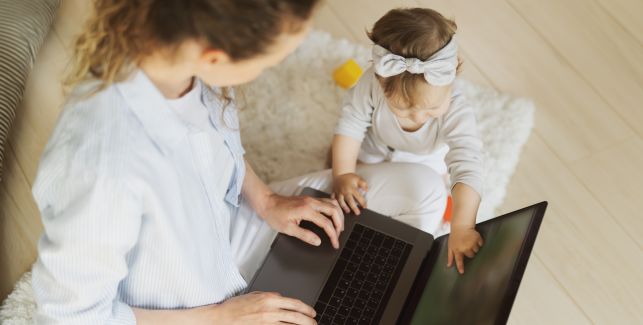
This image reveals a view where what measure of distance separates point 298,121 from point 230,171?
2.13ft

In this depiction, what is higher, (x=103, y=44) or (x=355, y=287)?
(x=103, y=44)

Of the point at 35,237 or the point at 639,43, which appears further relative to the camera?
the point at 639,43

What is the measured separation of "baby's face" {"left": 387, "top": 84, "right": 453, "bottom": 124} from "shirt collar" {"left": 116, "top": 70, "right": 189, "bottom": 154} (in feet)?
1.71

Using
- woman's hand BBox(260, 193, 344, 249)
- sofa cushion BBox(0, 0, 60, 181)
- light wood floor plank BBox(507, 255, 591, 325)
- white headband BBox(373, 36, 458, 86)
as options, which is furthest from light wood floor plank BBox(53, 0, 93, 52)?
light wood floor plank BBox(507, 255, 591, 325)

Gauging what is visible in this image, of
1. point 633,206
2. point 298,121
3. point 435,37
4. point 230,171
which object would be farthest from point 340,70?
point 633,206

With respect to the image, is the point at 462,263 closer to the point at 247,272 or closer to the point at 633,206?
the point at 247,272

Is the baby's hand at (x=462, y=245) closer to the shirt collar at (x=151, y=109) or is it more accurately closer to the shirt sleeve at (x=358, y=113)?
the shirt sleeve at (x=358, y=113)

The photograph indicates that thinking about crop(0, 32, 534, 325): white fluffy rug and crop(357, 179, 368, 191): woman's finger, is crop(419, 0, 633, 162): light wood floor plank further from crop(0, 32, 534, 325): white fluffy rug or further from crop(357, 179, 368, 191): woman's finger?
crop(357, 179, 368, 191): woman's finger

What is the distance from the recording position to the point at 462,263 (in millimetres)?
1057

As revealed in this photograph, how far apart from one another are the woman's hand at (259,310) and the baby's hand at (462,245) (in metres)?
0.28

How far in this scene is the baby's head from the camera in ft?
3.69

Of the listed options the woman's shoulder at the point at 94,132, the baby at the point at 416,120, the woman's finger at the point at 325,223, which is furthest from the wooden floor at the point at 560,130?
the woman's shoulder at the point at 94,132

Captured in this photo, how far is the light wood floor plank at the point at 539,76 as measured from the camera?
1.79 metres

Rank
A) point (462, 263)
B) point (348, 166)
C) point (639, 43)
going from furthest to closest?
point (639, 43) → point (348, 166) → point (462, 263)
